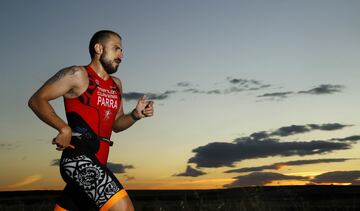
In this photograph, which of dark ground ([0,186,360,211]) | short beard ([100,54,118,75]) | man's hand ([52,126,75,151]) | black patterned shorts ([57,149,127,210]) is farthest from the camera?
dark ground ([0,186,360,211])

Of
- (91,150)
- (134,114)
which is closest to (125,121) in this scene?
(134,114)

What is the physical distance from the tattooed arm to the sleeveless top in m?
0.09

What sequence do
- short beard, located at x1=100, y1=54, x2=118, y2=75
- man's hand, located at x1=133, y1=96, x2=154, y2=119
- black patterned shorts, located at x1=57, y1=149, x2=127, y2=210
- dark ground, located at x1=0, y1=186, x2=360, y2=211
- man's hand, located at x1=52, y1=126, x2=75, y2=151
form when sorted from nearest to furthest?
man's hand, located at x1=52, y1=126, x2=75, y2=151, black patterned shorts, located at x1=57, y1=149, x2=127, y2=210, short beard, located at x1=100, y1=54, x2=118, y2=75, man's hand, located at x1=133, y1=96, x2=154, y2=119, dark ground, located at x1=0, y1=186, x2=360, y2=211

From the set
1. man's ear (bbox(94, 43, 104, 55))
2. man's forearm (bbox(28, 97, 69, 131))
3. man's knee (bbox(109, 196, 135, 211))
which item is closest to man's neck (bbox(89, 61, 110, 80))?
man's ear (bbox(94, 43, 104, 55))

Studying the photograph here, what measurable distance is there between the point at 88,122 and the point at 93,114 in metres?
0.09

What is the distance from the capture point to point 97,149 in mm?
4938

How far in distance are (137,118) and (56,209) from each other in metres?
1.31

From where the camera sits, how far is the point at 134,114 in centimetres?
568

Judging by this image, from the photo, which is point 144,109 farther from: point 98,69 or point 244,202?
point 244,202

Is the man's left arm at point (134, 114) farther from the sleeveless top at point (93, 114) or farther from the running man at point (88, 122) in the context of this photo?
the sleeveless top at point (93, 114)

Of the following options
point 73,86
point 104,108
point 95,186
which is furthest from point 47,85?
point 95,186

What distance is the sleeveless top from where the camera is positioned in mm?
4926

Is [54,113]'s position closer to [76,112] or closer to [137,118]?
[76,112]

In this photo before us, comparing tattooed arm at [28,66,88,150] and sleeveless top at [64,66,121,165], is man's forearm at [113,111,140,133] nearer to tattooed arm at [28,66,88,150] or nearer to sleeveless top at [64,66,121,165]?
sleeveless top at [64,66,121,165]
